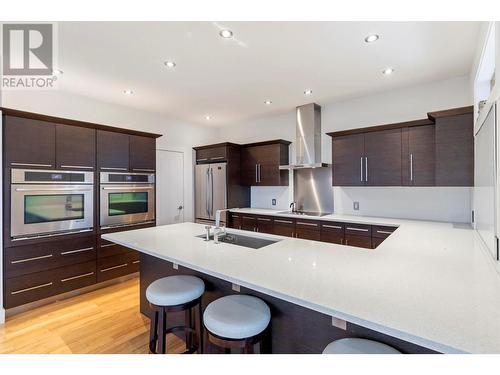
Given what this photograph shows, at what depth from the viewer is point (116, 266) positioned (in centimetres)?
357

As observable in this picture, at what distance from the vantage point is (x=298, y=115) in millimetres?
4336

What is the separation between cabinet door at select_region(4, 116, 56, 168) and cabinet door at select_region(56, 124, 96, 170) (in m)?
0.06

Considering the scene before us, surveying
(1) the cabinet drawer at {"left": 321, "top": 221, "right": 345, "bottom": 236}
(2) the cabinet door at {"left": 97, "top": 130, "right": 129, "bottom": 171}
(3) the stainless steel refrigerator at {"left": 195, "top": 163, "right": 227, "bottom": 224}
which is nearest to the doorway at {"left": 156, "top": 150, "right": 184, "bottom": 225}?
(3) the stainless steel refrigerator at {"left": 195, "top": 163, "right": 227, "bottom": 224}

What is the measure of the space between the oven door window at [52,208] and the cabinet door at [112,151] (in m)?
0.55

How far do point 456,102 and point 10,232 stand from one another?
5466 mm

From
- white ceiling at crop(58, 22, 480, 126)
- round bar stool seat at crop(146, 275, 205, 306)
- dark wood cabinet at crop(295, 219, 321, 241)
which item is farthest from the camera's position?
dark wood cabinet at crop(295, 219, 321, 241)

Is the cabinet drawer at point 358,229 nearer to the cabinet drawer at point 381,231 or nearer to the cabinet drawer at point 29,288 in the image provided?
the cabinet drawer at point 381,231

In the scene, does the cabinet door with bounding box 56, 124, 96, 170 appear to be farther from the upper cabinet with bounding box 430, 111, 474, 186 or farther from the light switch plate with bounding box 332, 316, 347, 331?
the upper cabinet with bounding box 430, 111, 474, 186

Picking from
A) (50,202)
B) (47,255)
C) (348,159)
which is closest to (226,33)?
(348,159)

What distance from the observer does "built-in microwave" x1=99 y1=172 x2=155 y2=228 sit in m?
3.44

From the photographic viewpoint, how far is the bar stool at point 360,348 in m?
1.13

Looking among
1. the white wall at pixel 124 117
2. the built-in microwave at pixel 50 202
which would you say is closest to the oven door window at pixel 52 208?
the built-in microwave at pixel 50 202

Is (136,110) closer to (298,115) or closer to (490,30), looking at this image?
(298,115)

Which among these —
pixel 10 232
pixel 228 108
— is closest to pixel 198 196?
pixel 228 108
